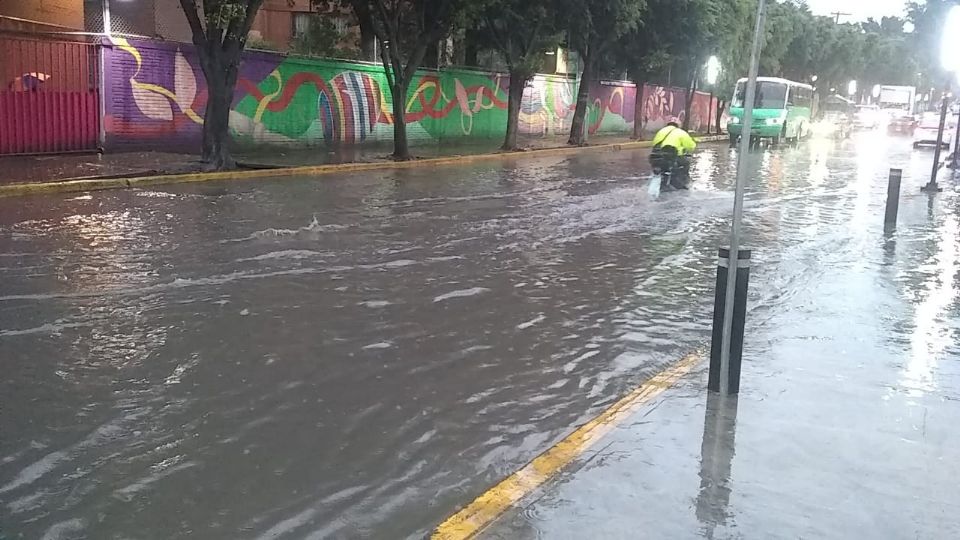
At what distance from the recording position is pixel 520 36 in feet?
91.9

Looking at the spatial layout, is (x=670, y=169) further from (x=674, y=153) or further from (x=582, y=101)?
(x=582, y=101)

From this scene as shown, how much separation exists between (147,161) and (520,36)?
13101 millimetres

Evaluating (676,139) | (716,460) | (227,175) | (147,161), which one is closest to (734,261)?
(716,460)

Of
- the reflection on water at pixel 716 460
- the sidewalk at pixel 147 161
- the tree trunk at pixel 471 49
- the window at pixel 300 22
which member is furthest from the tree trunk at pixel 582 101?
the reflection on water at pixel 716 460

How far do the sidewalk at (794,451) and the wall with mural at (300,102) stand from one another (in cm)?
1719

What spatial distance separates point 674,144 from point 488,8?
31.9ft

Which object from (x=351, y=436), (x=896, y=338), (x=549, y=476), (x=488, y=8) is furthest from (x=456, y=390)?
(x=488, y=8)

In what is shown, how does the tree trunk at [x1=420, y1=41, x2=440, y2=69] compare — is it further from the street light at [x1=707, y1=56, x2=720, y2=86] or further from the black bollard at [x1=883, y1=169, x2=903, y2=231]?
the black bollard at [x1=883, y1=169, x2=903, y2=231]

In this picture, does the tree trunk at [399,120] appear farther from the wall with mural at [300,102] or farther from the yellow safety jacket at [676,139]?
the yellow safety jacket at [676,139]

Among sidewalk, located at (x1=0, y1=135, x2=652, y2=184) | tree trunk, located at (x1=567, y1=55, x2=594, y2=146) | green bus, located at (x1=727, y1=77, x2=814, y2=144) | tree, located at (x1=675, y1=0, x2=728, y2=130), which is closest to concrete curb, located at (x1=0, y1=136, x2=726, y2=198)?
sidewalk, located at (x1=0, y1=135, x2=652, y2=184)

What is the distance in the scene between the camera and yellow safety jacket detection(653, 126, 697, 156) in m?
17.9

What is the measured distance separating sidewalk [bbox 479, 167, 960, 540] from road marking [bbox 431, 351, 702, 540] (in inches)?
2.9

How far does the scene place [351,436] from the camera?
5.01 m

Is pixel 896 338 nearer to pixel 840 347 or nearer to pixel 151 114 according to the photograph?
pixel 840 347
